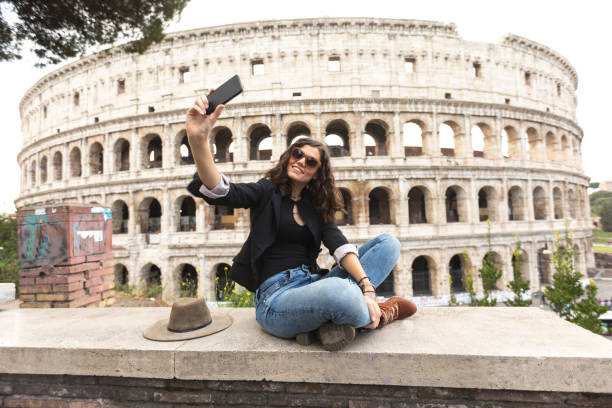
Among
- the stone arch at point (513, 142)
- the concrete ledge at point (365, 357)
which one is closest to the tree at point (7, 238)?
the concrete ledge at point (365, 357)

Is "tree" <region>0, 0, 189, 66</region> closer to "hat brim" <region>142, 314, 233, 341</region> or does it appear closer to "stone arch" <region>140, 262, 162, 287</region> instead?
"hat brim" <region>142, 314, 233, 341</region>

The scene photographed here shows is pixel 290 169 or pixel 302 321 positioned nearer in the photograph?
pixel 302 321

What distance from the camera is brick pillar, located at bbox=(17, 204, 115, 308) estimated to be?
11.5 ft

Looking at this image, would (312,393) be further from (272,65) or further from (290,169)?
(272,65)

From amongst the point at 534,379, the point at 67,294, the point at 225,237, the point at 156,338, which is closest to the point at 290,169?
the point at 156,338

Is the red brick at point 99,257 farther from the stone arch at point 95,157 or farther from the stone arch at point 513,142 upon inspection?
the stone arch at point 513,142

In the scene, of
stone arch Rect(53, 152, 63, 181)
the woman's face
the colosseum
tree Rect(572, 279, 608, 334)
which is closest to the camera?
the woman's face

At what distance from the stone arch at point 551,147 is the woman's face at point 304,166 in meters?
22.6

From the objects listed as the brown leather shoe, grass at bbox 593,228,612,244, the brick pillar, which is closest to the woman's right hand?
the brown leather shoe

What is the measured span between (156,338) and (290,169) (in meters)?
1.53

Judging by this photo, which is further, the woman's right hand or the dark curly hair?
the dark curly hair

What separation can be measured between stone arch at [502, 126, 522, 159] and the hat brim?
20.0 metres

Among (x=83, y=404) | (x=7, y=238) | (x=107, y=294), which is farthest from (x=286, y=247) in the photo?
(x=7, y=238)

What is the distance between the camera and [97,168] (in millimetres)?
17750
